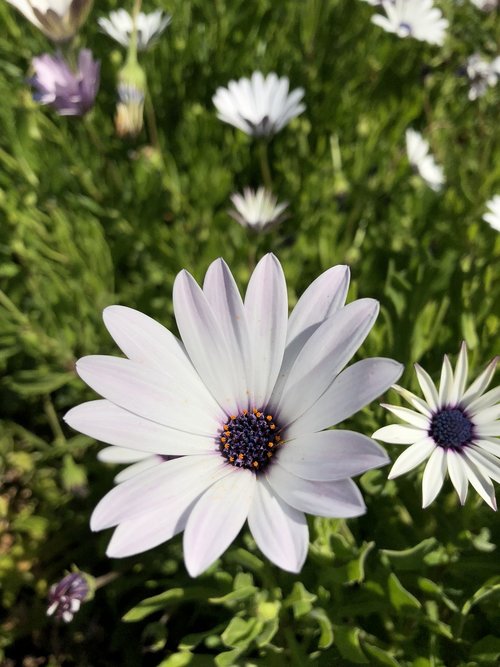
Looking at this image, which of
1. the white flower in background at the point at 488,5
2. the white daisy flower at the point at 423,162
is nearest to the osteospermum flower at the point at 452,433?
the white daisy flower at the point at 423,162

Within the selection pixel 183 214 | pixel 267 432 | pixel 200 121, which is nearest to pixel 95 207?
pixel 183 214

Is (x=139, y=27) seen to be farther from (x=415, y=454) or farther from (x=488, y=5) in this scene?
(x=415, y=454)

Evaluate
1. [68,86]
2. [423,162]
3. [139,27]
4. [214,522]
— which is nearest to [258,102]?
[139,27]

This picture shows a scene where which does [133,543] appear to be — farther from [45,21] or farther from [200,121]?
[200,121]

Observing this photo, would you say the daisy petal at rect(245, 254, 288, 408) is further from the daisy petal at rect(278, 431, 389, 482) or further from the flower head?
the flower head

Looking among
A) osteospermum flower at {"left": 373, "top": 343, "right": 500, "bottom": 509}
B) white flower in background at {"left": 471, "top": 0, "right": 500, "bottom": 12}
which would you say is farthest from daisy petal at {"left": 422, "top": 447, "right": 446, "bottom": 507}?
white flower in background at {"left": 471, "top": 0, "right": 500, "bottom": 12}
